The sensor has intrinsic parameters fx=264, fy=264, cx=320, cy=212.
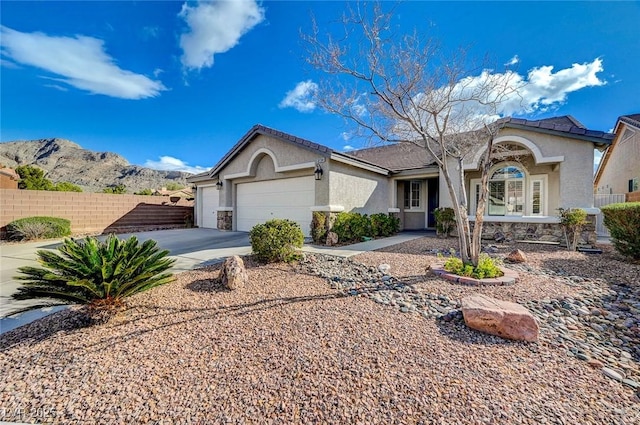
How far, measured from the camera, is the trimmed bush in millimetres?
10156

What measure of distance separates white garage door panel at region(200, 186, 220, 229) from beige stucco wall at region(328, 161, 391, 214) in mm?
8602

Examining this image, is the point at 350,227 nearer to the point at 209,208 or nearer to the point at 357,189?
the point at 357,189

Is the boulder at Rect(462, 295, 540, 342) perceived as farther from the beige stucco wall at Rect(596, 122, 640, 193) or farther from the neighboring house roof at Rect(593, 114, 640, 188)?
the beige stucco wall at Rect(596, 122, 640, 193)

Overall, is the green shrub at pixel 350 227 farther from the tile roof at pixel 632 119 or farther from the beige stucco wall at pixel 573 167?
the tile roof at pixel 632 119

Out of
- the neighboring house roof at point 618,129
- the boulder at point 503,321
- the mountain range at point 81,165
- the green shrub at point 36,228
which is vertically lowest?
the boulder at point 503,321

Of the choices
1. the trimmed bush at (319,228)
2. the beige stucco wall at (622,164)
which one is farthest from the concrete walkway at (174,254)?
the beige stucco wall at (622,164)

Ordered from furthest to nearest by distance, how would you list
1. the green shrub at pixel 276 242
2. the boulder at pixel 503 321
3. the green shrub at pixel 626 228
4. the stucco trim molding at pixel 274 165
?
the stucco trim molding at pixel 274 165 < the green shrub at pixel 626 228 < the green shrub at pixel 276 242 < the boulder at pixel 503 321

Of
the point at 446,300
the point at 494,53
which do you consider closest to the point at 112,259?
the point at 446,300

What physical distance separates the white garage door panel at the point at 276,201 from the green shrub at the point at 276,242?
4359 millimetres

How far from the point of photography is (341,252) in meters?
8.52

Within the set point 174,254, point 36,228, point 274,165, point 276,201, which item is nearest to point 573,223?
point 276,201

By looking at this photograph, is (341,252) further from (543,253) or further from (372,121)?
(543,253)

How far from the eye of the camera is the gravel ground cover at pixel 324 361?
7.55 feet

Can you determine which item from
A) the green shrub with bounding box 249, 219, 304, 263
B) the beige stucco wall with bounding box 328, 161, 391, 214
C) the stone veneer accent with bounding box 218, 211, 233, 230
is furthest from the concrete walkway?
the stone veneer accent with bounding box 218, 211, 233, 230
